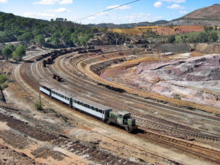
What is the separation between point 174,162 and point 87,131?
40.2 feet

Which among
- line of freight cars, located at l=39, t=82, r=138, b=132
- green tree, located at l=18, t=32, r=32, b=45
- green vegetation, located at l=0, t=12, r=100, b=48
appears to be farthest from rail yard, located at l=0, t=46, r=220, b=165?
green vegetation, located at l=0, t=12, r=100, b=48

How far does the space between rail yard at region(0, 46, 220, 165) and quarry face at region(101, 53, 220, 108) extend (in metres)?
11.9

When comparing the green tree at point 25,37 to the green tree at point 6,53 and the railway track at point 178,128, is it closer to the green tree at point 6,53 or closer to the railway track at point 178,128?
the green tree at point 6,53

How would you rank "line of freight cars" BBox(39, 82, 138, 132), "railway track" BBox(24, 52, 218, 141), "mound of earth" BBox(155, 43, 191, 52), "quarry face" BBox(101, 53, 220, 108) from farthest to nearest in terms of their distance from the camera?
"mound of earth" BBox(155, 43, 191, 52)
"quarry face" BBox(101, 53, 220, 108)
"railway track" BBox(24, 52, 218, 141)
"line of freight cars" BBox(39, 82, 138, 132)

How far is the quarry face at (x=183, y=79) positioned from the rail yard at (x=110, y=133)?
39.0 feet

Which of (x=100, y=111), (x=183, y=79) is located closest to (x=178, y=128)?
(x=100, y=111)

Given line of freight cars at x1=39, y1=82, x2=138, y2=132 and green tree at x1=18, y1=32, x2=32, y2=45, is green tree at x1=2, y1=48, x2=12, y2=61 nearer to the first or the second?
green tree at x1=18, y1=32, x2=32, y2=45

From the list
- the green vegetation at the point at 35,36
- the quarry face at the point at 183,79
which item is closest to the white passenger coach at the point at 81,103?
the quarry face at the point at 183,79

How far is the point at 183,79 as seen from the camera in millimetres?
64062

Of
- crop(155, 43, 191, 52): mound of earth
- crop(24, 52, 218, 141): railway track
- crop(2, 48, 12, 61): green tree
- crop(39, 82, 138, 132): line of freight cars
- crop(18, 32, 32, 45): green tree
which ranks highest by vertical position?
crop(18, 32, 32, 45): green tree

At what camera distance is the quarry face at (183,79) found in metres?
52.9

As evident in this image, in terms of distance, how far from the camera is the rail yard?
21.5 meters

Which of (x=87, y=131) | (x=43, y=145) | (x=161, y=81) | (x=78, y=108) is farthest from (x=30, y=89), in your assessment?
(x=161, y=81)

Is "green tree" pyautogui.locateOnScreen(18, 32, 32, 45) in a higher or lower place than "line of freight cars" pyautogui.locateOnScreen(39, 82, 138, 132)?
higher
